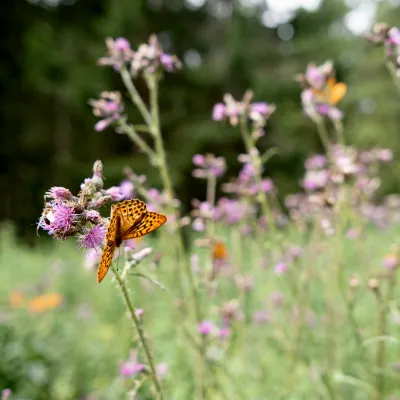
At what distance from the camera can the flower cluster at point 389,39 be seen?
1786 millimetres

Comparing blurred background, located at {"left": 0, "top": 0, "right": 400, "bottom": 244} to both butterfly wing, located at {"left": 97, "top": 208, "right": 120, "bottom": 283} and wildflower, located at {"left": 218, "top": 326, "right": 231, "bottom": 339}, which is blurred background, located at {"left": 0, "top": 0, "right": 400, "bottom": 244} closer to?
wildflower, located at {"left": 218, "top": 326, "right": 231, "bottom": 339}

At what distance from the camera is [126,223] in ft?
3.35

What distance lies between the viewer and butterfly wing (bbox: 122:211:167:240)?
1.01 meters

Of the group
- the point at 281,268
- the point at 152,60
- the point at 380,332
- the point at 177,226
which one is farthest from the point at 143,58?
the point at 380,332

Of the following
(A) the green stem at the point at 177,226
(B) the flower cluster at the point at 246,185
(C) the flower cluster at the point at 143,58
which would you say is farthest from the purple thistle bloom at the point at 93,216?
(B) the flower cluster at the point at 246,185

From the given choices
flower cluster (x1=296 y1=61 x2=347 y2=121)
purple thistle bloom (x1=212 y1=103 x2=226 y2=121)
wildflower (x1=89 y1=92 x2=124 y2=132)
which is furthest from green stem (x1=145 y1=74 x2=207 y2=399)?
flower cluster (x1=296 y1=61 x2=347 y2=121)

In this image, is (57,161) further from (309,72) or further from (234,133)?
(309,72)

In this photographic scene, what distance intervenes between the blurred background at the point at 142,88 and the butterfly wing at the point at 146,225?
34.7 ft

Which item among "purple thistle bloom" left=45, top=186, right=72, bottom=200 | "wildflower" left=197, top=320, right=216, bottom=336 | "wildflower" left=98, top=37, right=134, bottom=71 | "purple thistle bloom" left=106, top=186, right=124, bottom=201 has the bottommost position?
"wildflower" left=197, top=320, right=216, bottom=336

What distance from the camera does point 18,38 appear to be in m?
13.0

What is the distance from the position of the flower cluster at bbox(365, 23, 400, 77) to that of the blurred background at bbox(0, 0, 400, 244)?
9.89 metres

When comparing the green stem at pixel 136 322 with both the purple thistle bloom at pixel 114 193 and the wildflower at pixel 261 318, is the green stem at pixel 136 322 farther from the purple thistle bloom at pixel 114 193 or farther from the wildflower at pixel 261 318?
the wildflower at pixel 261 318

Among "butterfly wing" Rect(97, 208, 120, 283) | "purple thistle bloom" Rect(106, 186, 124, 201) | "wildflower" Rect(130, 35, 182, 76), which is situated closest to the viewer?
"butterfly wing" Rect(97, 208, 120, 283)

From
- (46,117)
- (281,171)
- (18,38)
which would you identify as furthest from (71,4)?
(281,171)
